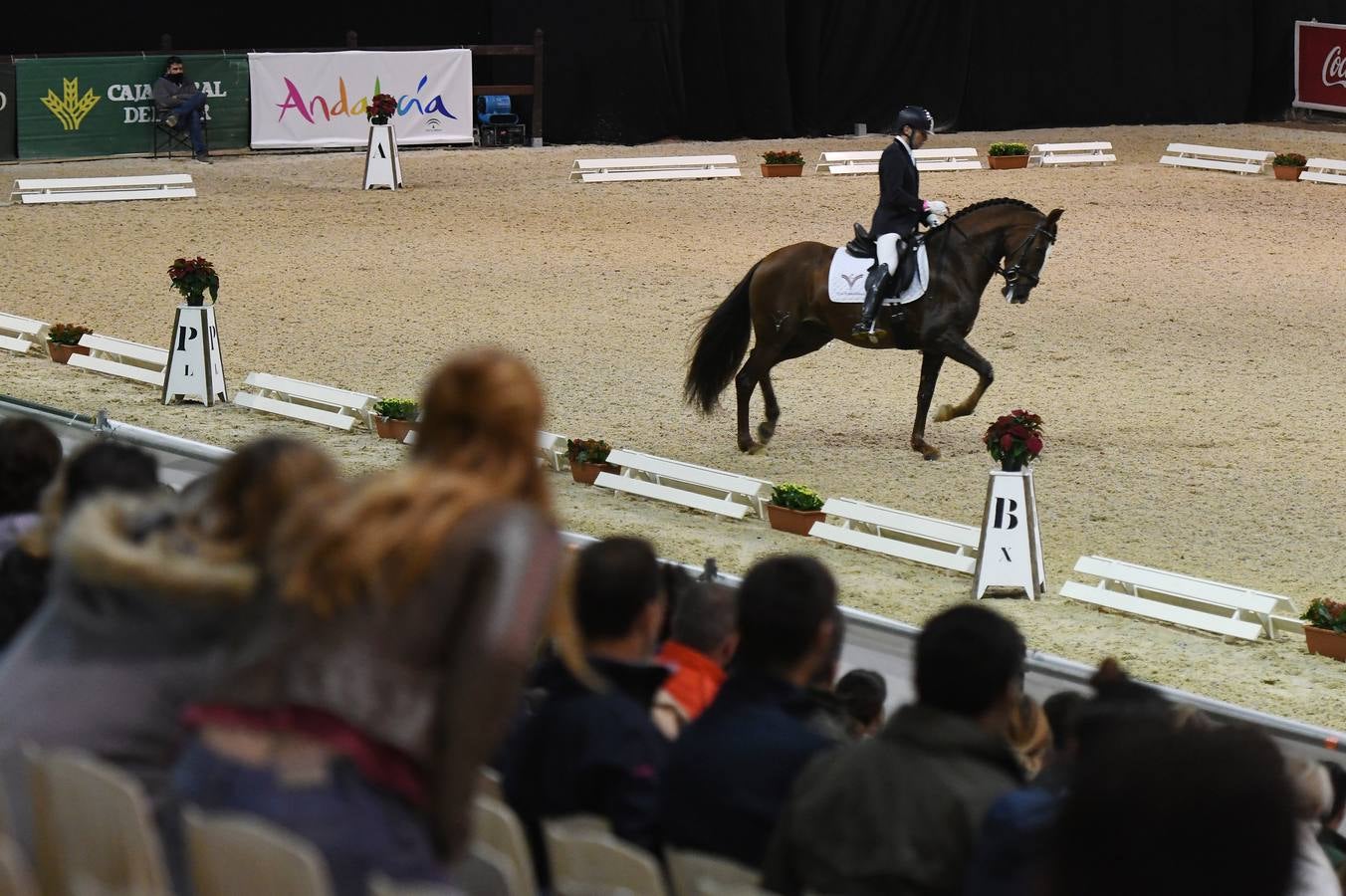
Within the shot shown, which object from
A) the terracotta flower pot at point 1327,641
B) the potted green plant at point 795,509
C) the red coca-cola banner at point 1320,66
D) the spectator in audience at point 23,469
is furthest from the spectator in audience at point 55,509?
the red coca-cola banner at point 1320,66

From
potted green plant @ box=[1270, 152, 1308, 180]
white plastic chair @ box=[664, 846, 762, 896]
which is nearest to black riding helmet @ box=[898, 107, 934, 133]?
white plastic chair @ box=[664, 846, 762, 896]

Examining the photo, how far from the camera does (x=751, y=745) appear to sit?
122 inches

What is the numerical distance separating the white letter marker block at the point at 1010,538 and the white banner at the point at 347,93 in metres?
15.6

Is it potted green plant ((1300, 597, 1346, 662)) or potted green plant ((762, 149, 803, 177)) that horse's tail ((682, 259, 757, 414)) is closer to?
potted green plant ((1300, 597, 1346, 662))

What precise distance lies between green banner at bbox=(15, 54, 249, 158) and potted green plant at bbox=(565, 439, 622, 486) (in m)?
12.9

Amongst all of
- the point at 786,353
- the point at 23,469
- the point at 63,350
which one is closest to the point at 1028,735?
the point at 23,469

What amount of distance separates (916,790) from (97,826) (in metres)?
1.25

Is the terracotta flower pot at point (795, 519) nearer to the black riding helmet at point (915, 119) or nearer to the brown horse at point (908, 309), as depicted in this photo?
the brown horse at point (908, 309)

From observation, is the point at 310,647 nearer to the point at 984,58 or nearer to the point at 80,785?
the point at 80,785

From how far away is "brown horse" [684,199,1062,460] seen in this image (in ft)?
36.9

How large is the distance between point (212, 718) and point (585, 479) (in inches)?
322

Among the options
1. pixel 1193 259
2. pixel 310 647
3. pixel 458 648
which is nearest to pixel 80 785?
pixel 310 647

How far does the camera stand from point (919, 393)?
37.0 feet

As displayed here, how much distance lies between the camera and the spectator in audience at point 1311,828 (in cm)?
298
